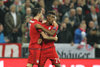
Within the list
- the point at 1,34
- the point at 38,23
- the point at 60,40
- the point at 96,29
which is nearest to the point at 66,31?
the point at 60,40

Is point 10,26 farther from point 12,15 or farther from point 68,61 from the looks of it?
point 68,61

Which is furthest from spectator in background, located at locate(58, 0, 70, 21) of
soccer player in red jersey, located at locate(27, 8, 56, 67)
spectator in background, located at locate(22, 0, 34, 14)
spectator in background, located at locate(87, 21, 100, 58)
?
soccer player in red jersey, located at locate(27, 8, 56, 67)

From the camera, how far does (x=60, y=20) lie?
43.1ft

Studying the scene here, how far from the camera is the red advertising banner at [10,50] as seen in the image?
12123 mm

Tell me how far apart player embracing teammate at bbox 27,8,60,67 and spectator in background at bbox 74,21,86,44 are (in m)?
4.70

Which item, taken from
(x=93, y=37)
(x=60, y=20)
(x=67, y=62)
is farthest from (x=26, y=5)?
(x=67, y=62)

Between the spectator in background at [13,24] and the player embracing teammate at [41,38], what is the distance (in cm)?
469

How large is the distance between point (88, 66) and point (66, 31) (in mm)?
2913

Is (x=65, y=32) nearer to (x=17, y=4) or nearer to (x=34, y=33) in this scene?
(x=17, y=4)

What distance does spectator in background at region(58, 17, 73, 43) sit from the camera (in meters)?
12.5

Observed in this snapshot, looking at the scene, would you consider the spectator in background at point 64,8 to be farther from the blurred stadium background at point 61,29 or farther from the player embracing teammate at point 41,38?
the player embracing teammate at point 41,38

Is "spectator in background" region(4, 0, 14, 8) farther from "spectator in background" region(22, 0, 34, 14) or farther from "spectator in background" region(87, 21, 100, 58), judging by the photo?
"spectator in background" region(87, 21, 100, 58)

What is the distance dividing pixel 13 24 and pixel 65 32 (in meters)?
2.15

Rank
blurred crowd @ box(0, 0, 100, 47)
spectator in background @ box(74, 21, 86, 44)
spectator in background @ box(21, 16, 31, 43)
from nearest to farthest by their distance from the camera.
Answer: spectator in background @ box(21, 16, 31, 43) → blurred crowd @ box(0, 0, 100, 47) → spectator in background @ box(74, 21, 86, 44)
